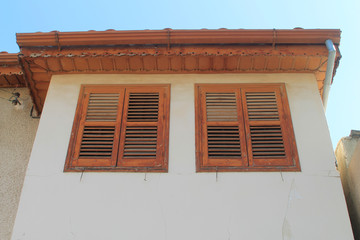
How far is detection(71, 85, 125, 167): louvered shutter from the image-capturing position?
5539 mm

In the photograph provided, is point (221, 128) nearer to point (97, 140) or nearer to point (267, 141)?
point (267, 141)

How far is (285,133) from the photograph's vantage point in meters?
5.70

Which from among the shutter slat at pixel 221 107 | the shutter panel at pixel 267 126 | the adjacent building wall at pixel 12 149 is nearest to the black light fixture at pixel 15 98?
the adjacent building wall at pixel 12 149

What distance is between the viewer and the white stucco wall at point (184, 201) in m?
4.89

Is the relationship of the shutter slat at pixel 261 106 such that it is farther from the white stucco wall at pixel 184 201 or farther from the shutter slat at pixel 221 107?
the white stucco wall at pixel 184 201

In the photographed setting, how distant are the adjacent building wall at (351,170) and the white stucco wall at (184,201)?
489mm

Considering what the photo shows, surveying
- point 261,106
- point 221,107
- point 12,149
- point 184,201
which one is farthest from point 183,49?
point 12,149

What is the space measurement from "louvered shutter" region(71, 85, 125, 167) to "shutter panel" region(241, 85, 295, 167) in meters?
1.87

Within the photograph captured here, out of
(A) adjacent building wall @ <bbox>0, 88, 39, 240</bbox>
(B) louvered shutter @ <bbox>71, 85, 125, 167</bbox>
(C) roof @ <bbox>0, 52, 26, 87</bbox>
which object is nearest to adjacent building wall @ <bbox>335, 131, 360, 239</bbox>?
(B) louvered shutter @ <bbox>71, 85, 125, 167</bbox>

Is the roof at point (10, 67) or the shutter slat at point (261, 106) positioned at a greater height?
the roof at point (10, 67)

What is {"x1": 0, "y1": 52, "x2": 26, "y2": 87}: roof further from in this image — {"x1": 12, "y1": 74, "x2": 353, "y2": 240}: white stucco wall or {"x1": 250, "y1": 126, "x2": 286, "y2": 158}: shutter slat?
{"x1": 250, "y1": 126, "x2": 286, "y2": 158}: shutter slat

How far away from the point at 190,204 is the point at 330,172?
186cm

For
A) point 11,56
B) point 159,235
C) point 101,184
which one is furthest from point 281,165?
point 11,56

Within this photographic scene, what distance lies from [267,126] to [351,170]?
1330 mm
